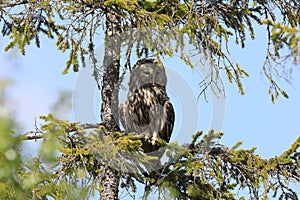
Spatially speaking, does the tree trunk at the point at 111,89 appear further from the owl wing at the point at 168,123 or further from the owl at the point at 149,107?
the owl wing at the point at 168,123

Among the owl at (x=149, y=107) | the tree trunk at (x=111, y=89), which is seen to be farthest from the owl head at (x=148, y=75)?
the tree trunk at (x=111, y=89)

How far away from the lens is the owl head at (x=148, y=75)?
6.95m

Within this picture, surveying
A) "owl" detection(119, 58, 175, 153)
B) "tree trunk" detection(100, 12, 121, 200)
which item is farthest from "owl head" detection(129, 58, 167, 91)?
"tree trunk" detection(100, 12, 121, 200)

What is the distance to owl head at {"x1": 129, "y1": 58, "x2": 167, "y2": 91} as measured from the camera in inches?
273

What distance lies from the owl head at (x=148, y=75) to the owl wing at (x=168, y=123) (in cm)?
32

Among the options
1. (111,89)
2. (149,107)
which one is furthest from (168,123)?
(111,89)

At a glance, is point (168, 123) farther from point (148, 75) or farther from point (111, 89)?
point (111, 89)

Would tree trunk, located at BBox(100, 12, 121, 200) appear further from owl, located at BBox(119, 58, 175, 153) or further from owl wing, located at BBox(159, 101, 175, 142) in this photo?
owl wing, located at BBox(159, 101, 175, 142)

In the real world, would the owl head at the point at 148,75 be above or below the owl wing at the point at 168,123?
above

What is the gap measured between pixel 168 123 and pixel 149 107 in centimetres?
33

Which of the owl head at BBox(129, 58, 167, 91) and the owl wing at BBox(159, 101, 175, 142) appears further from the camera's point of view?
the owl head at BBox(129, 58, 167, 91)

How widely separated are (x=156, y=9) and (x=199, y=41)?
658 millimetres

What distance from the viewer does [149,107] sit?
266 inches

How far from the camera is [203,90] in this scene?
657 cm
